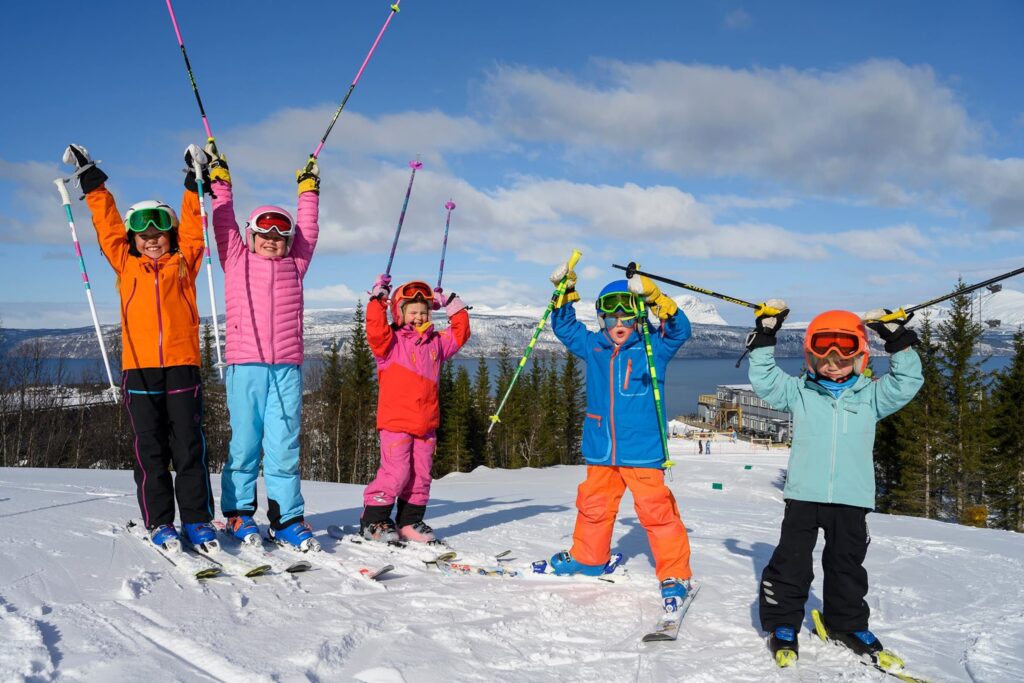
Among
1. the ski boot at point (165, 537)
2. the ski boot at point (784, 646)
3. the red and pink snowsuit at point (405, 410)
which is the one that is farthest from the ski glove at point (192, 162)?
the ski boot at point (784, 646)

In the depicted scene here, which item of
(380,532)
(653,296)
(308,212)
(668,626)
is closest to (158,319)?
(308,212)

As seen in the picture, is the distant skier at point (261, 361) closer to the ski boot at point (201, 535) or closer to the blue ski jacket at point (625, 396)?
the ski boot at point (201, 535)

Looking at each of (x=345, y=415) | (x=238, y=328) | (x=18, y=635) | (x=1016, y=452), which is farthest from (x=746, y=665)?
(x=345, y=415)

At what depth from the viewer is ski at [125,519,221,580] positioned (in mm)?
3758

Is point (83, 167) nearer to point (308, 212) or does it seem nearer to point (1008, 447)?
point (308, 212)

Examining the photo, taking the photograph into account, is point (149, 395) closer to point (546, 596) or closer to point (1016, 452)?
point (546, 596)

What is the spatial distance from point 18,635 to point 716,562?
476cm

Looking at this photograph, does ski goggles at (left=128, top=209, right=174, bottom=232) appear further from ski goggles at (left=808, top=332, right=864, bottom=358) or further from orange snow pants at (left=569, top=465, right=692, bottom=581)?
ski goggles at (left=808, top=332, right=864, bottom=358)

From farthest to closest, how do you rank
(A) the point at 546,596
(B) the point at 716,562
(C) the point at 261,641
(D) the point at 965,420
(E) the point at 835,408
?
(D) the point at 965,420 < (B) the point at 716,562 < (A) the point at 546,596 < (E) the point at 835,408 < (C) the point at 261,641

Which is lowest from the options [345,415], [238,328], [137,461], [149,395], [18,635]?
[345,415]

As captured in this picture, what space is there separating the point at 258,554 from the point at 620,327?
2968 mm

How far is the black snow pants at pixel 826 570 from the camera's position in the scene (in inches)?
134

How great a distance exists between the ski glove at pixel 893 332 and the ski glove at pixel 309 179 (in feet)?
13.3

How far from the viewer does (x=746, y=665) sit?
324 centimetres
